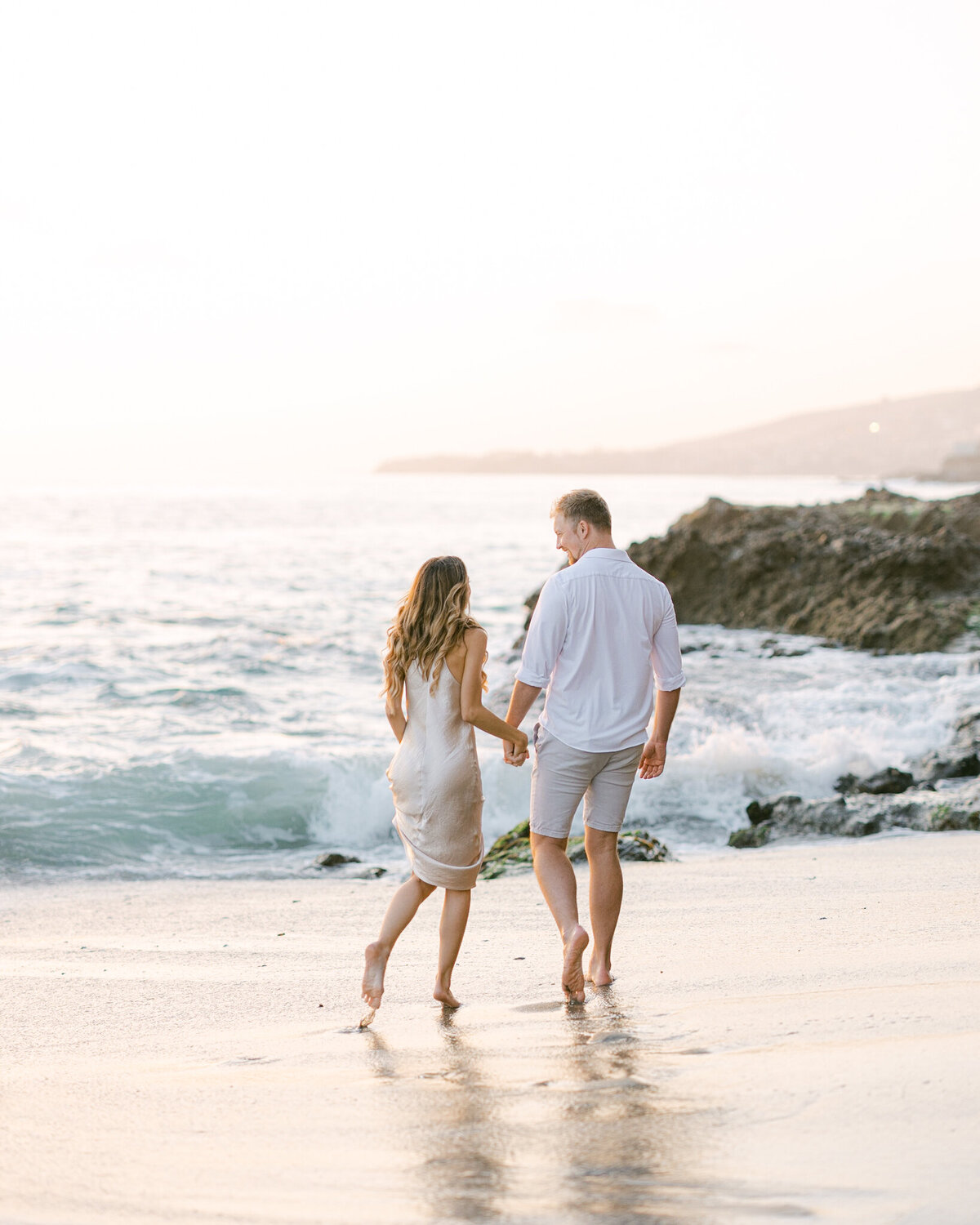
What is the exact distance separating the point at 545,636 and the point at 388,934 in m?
1.26

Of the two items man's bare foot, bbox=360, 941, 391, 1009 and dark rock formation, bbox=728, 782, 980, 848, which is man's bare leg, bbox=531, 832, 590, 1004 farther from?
dark rock formation, bbox=728, 782, 980, 848

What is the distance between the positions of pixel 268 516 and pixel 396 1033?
2654 inches

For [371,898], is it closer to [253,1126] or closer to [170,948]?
[170,948]

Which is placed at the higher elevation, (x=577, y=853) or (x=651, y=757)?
(x=651, y=757)

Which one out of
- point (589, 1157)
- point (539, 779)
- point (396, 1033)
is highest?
point (539, 779)

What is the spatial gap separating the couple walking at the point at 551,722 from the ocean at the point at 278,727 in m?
4.07

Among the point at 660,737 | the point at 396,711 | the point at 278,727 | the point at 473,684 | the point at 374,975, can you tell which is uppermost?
the point at 473,684

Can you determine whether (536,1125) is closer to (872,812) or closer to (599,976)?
(599,976)

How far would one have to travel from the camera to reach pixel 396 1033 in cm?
391

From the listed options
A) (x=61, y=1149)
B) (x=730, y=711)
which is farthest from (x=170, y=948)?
(x=730, y=711)

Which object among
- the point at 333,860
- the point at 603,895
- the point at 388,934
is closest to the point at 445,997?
the point at 388,934

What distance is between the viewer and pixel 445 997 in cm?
419

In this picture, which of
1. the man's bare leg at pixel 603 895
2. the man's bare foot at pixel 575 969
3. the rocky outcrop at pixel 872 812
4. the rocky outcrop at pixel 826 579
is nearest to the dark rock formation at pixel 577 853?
the rocky outcrop at pixel 872 812

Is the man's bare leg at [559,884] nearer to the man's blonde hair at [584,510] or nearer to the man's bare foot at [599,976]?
the man's bare foot at [599,976]
